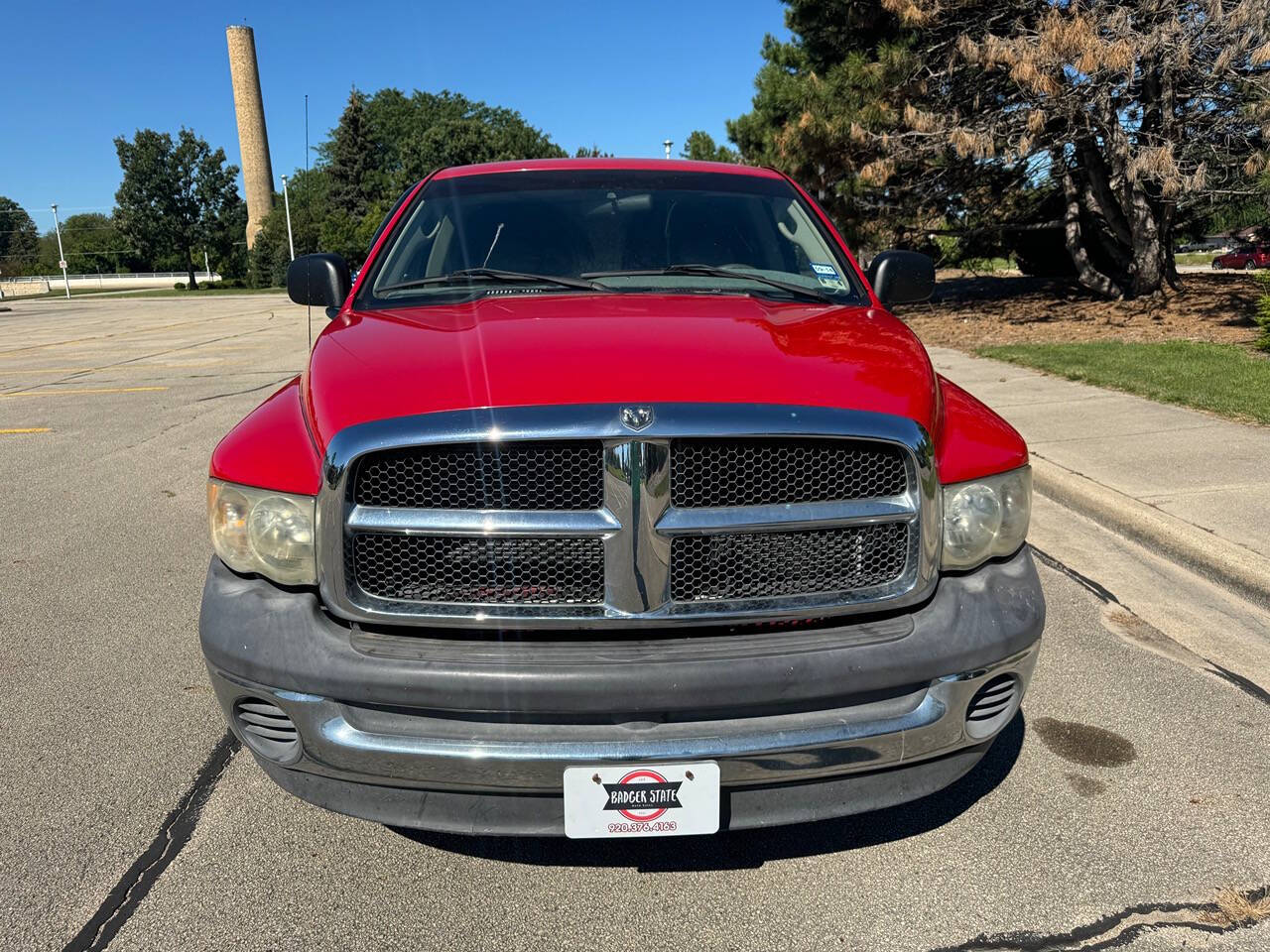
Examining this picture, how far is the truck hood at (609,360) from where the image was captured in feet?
7.16

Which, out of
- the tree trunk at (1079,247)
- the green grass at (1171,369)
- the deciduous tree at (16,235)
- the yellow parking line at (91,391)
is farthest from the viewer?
the deciduous tree at (16,235)

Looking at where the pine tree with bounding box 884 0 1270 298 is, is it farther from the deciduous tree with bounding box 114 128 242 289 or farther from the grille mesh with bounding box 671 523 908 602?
the deciduous tree with bounding box 114 128 242 289

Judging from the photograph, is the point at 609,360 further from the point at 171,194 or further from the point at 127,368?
the point at 171,194

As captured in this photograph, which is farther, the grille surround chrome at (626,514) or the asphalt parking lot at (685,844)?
the asphalt parking lot at (685,844)

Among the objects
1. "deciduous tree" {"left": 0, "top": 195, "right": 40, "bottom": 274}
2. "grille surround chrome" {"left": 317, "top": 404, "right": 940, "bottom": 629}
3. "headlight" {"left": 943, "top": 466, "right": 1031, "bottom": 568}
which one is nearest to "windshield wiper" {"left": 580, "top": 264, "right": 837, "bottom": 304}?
"headlight" {"left": 943, "top": 466, "right": 1031, "bottom": 568}

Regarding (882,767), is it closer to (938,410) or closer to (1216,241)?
(938,410)

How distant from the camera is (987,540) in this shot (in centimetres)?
239

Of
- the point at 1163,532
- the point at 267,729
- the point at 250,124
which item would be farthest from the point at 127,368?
the point at 250,124

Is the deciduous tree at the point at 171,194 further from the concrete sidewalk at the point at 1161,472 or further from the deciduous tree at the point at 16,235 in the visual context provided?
the concrete sidewalk at the point at 1161,472

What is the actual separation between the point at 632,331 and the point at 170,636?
272 cm

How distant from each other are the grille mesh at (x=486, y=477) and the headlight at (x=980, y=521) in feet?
2.99

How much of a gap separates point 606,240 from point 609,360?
1.31m

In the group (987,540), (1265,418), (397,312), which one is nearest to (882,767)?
(987,540)

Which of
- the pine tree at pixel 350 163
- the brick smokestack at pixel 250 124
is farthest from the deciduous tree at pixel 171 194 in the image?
the pine tree at pixel 350 163
